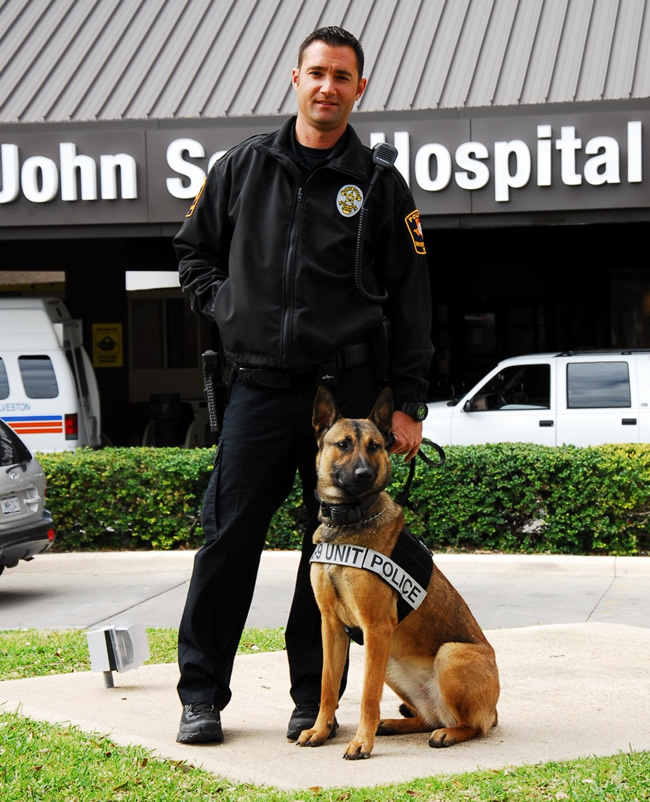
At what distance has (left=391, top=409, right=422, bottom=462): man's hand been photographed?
3719 millimetres

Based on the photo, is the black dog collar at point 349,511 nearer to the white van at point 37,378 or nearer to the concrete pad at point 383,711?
the concrete pad at point 383,711

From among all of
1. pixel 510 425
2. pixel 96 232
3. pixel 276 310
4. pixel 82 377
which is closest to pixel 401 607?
pixel 276 310

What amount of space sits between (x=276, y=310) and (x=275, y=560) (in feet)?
18.6

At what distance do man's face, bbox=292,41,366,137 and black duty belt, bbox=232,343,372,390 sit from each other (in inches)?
30.5

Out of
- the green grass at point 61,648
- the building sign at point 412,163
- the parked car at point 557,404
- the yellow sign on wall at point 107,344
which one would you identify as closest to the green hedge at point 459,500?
the parked car at point 557,404

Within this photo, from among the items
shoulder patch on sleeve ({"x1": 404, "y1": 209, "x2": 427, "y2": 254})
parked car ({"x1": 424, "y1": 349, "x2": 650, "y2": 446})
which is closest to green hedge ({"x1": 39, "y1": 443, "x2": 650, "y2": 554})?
parked car ({"x1": 424, "y1": 349, "x2": 650, "y2": 446})

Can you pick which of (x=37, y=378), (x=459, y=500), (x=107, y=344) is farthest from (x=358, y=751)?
(x=107, y=344)

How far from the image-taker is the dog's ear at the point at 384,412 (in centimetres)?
358

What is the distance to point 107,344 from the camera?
688 inches

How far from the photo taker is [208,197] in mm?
3838

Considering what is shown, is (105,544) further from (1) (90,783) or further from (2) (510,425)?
(1) (90,783)

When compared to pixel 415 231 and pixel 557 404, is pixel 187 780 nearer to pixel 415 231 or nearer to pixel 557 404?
pixel 415 231

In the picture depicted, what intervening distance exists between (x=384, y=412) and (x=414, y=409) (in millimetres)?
193

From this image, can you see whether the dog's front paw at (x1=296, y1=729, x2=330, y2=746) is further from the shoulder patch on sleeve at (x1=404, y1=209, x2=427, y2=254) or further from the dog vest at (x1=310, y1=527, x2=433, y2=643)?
the shoulder patch on sleeve at (x1=404, y1=209, x2=427, y2=254)
